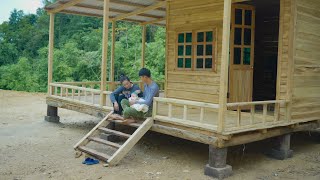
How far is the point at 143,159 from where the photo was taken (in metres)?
7.79

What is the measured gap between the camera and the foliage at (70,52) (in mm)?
23984

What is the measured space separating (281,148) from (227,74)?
3.01 metres

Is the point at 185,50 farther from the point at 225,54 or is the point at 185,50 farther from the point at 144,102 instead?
the point at 225,54

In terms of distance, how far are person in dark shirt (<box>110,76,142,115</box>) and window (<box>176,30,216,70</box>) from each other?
195 cm

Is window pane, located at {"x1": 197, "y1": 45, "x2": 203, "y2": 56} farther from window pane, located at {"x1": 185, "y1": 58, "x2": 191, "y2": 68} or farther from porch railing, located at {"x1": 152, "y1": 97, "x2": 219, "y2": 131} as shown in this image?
porch railing, located at {"x1": 152, "y1": 97, "x2": 219, "y2": 131}

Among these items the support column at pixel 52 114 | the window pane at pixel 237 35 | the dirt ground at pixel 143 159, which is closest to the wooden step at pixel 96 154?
the dirt ground at pixel 143 159

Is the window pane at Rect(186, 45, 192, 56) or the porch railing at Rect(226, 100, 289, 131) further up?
the window pane at Rect(186, 45, 192, 56)

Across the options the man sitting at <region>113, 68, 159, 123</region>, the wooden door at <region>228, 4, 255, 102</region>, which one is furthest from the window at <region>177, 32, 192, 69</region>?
the man sitting at <region>113, 68, 159, 123</region>

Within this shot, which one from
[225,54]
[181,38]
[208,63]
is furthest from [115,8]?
[225,54]

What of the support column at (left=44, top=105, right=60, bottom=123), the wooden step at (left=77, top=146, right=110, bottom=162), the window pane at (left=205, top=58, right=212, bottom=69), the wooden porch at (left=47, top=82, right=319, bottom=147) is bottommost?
the wooden step at (left=77, top=146, right=110, bottom=162)

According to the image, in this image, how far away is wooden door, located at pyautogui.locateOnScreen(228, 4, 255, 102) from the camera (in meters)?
8.64

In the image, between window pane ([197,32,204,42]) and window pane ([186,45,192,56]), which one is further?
window pane ([186,45,192,56])

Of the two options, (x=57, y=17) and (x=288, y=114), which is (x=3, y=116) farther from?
(x=57, y=17)

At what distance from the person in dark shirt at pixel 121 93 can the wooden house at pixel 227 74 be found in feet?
1.60
